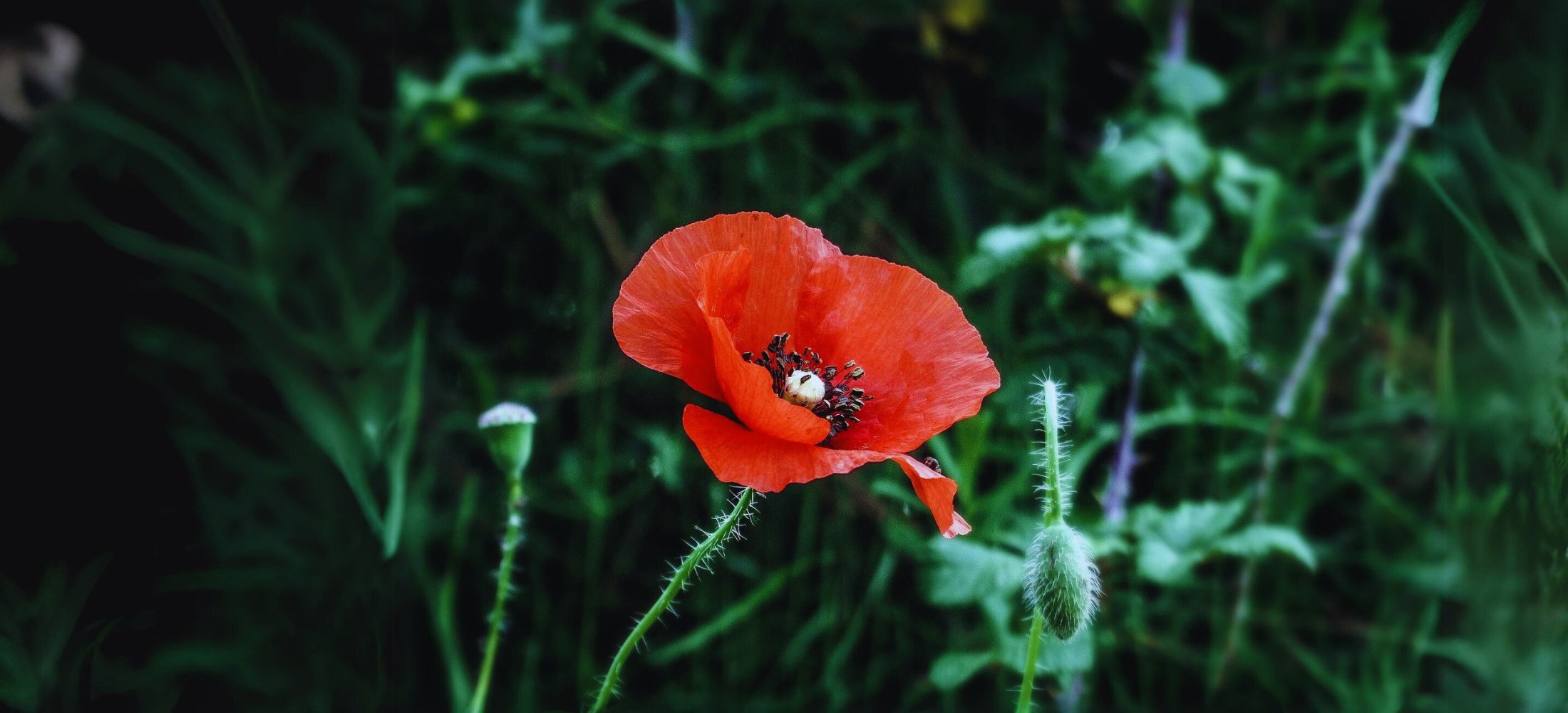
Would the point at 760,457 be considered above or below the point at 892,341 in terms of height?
below

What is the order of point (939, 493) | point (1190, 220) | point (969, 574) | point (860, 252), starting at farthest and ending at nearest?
1. point (860, 252)
2. point (1190, 220)
3. point (969, 574)
4. point (939, 493)

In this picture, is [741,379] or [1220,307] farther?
[1220,307]

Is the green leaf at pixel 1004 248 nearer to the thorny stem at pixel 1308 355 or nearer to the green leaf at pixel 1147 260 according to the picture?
the green leaf at pixel 1147 260

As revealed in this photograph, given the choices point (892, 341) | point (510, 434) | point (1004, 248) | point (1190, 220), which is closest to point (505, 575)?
point (510, 434)

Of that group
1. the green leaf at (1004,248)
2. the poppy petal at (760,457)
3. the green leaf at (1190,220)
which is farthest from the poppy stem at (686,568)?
the green leaf at (1190,220)

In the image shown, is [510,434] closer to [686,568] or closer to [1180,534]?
[686,568]

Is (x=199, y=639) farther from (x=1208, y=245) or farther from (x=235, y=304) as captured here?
(x=1208, y=245)
